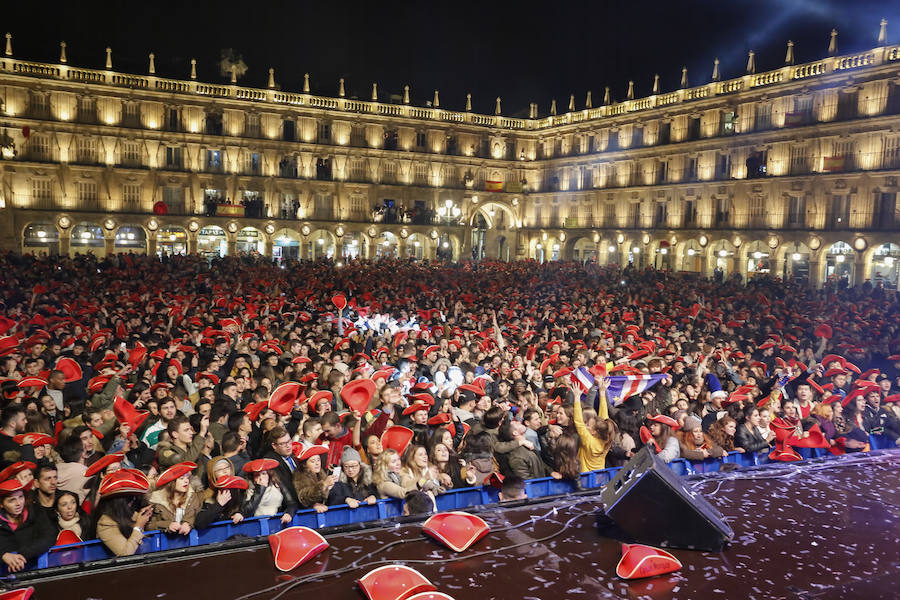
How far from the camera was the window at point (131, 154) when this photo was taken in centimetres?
4181

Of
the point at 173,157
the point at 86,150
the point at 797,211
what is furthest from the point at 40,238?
the point at 797,211

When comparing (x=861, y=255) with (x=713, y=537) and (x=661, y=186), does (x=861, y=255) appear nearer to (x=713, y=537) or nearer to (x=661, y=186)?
(x=661, y=186)

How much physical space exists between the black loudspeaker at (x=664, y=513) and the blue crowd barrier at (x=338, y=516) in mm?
1413

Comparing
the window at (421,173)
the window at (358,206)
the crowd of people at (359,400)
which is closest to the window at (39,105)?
the window at (358,206)

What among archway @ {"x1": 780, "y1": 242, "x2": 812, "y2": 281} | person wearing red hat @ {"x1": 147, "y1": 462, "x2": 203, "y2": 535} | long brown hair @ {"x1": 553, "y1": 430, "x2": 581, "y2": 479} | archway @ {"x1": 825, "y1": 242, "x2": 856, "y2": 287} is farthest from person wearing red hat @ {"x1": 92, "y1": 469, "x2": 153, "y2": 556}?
archway @ {"x1": 780, "y1": 242, "x2": 812, "y2": 281}

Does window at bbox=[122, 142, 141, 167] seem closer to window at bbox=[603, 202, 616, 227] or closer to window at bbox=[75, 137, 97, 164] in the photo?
window at bbox=[75, 137, 97, 164]

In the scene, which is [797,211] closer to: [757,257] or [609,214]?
[757,257]

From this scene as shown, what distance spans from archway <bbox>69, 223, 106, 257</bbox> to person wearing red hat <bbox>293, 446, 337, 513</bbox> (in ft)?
136

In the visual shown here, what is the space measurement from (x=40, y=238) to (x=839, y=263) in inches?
1890

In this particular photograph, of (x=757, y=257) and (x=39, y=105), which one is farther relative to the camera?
(x=39, y=105)

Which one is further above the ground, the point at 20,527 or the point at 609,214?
the point at 609,214

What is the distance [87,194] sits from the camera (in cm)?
4100

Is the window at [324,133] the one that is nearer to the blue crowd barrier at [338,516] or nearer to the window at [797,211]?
the window at [797,211]

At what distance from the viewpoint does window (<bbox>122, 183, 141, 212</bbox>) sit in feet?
137
